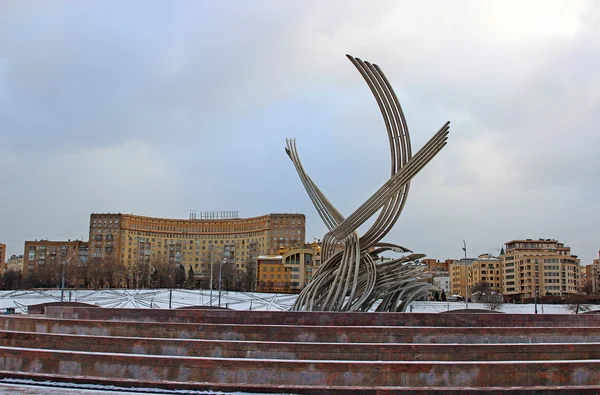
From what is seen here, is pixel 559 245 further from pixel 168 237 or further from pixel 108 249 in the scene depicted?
pixel 108 249

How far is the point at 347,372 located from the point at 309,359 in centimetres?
126

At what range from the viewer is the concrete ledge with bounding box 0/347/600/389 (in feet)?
30.7

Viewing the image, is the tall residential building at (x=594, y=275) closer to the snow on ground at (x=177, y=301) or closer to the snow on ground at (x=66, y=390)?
the snow on ground at (x=177, y=301)

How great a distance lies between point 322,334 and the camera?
40.3ft

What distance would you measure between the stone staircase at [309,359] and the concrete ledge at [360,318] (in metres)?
2.47

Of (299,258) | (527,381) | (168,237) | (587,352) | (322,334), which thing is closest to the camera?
(527,381)

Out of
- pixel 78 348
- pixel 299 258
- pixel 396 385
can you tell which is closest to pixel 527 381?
pixel 396 385

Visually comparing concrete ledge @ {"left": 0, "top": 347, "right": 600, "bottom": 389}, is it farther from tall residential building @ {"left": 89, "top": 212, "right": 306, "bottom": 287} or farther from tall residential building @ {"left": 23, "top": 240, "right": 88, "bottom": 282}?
tall residential building @ {"left": 23, "top": 240, "right": 88, "bottom": 282}

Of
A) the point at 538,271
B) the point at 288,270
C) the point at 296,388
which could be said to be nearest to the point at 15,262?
the point at 288,270

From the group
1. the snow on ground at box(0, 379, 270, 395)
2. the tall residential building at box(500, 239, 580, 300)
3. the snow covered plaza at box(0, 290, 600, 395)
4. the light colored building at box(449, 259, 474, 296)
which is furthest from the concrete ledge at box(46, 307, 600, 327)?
the light colored building at box(449, 259, 474, 296)

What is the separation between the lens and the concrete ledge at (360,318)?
14828 mm

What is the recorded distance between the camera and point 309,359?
10.6 m

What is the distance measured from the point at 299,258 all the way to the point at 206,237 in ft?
100

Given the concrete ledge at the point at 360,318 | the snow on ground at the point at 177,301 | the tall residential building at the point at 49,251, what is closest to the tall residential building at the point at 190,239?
the tall residential building at the point at 49,251
